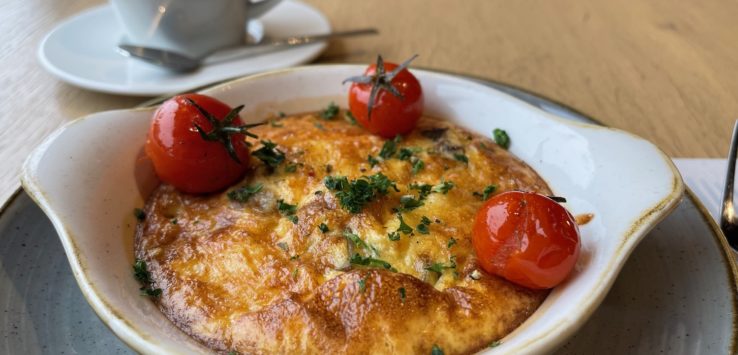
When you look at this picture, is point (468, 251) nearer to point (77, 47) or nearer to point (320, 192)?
point (320, 192)

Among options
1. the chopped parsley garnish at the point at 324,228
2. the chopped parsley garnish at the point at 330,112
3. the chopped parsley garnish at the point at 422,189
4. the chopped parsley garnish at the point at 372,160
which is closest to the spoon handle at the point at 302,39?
the chopped parsley garnish at the point at 330,112

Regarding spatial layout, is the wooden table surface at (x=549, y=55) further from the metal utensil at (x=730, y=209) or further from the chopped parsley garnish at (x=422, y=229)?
the chopped parsley garnish at (x=422, y=229)

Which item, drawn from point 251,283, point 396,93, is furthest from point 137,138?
point 396,93

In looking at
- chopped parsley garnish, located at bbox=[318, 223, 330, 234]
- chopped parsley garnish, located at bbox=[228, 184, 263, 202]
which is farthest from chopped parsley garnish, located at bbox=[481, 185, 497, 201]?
chopped parsley garnish, located at bbox=[228, 184, 263, 202]

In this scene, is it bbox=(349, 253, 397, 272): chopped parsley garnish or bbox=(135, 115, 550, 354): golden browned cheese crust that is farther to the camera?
bbox=(349, 253, 397, 272): chopped parsley garnish

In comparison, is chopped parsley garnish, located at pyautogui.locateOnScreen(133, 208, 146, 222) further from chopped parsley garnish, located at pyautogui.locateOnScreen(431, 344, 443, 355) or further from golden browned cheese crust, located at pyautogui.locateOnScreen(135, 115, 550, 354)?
chopped parsley garnish, located at pyautogui.locateOnScreen(431, 344, 443, 355)

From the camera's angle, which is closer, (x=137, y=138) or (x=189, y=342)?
(x=189, y=342)

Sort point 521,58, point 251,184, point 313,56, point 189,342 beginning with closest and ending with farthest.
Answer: point 189,342
point 251,184
point 313,56
point 521,58
